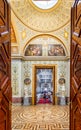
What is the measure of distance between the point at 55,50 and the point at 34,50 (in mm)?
1356

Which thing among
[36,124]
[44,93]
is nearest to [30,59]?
[44,93]

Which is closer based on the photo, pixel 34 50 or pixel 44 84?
pixel 34 50

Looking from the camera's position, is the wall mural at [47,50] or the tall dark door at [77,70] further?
the wall mural at [47,50]

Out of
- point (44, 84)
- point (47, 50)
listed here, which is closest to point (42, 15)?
point (47, 50)

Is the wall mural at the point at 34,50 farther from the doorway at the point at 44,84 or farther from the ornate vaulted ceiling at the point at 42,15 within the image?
the ornate vaulted ceiling at the point at 42,15

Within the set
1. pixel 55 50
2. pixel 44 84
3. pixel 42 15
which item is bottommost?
pixel 44 84

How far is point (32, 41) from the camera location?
1329 centimetres

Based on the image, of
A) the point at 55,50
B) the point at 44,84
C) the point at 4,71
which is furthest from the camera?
the point at 44,84

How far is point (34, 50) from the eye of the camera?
1341 cm

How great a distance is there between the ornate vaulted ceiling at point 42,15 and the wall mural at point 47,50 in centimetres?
137

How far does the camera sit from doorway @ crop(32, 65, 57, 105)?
43.9 ft

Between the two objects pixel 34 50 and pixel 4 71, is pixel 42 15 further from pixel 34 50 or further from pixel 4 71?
pixel 4 71

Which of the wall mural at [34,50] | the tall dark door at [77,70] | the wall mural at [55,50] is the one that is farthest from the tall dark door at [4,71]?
the wall mural at [55,50]

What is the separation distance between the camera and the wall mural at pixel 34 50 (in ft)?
43.9
